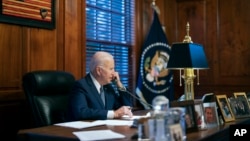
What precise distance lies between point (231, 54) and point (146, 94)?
1.17m

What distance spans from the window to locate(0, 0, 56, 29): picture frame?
0.56 meters

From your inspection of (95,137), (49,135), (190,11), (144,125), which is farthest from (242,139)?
(190,11)

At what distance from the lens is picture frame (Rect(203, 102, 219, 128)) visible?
1.94 metres

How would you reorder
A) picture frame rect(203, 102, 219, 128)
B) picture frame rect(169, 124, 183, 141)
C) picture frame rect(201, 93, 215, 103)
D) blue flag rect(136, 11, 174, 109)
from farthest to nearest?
blue flag rect(136, 11, 174, 109), picture frame rect(201, 93, 215, 103), picture frame rect(203, 102, 219, 128), picture frame rect(169, 124, 183, 141)

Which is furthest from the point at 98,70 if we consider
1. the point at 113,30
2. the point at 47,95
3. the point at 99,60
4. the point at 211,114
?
the point at 113,30

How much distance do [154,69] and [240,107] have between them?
1762 mm

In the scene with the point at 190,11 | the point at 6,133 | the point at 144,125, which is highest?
the point at 190,11

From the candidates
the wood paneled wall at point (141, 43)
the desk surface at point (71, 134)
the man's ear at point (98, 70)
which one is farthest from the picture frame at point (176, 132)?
the wood paneled wall at point (141, 43)

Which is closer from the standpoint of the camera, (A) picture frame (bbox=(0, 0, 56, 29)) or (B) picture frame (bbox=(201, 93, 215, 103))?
(B) picture frame (bbox=(201, 93, 215, 103))

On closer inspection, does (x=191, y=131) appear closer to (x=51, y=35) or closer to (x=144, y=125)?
(x=144, y=125)

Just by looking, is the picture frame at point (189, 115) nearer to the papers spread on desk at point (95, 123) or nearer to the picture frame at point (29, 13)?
the papers spread on desk at point (95, 123)

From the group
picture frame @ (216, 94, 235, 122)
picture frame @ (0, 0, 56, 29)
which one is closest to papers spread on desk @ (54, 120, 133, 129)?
picture frame @ (216, 94, 235, 122)

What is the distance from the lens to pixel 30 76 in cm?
235

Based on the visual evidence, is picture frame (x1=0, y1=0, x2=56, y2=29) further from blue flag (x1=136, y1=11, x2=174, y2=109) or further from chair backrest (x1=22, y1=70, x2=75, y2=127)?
blue flag (x1=136, y1=11, x2=174, y2=109)
